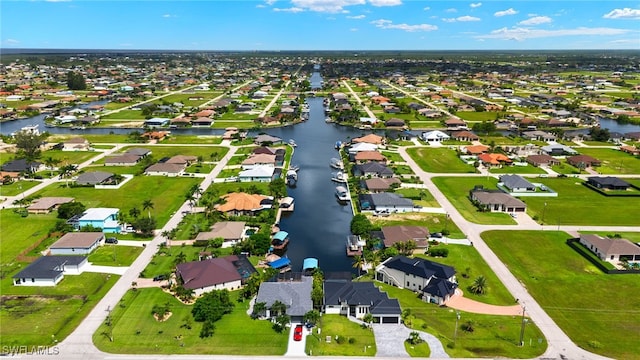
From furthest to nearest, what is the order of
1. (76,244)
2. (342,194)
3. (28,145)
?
(28,145), (342,194), (76,244)

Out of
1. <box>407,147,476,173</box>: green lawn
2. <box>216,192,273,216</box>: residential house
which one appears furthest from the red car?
<box>407,147,476,173</box>: green lawn

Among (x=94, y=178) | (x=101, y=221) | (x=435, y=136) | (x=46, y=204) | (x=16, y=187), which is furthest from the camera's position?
(x=435, y=136)

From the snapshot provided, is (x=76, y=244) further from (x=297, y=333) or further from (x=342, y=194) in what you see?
(x=342, y=194)

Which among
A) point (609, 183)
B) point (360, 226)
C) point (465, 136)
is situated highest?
point (465, 136)

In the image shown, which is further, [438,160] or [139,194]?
[438,160]

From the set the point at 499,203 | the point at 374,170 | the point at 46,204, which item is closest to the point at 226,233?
the point at 46,204

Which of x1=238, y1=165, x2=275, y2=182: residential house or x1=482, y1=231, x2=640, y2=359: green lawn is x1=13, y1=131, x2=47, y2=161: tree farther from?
x1=482, y1=231, x2=640, y2=359: green lawn

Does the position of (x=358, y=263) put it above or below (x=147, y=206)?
below
